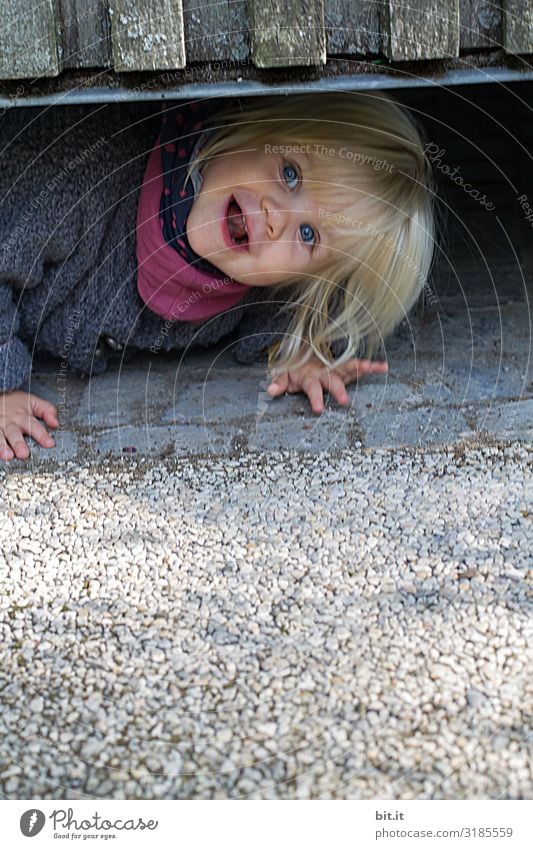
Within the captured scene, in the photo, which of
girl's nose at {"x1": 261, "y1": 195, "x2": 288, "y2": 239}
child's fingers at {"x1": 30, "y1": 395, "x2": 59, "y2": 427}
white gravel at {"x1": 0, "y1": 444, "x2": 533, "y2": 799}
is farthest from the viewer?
child's fingers at {"x1": 30, "y1": 395, "x2": 59, "y2": 427}

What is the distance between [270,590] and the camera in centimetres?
126

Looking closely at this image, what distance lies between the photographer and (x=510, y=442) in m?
1.63

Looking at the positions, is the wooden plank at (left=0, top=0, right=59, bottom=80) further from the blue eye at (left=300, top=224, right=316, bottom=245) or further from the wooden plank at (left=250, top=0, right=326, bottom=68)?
the blue eye at (left=300, top=224, right=316, bottom=245)

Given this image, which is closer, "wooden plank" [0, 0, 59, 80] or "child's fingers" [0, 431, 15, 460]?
"wooden plank" [0, 0, 59, 80]

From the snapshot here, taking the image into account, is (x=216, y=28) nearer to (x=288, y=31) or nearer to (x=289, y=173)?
(x=288, y=31)

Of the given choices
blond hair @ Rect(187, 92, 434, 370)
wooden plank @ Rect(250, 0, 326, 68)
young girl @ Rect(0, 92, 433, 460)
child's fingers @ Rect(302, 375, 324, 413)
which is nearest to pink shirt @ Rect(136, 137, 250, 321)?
young girl @ Rect(0, 92, 433, 460)

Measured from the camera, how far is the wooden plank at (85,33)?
1284 mm

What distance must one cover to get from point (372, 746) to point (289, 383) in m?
0.93

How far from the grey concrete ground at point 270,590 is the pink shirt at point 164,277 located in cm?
15

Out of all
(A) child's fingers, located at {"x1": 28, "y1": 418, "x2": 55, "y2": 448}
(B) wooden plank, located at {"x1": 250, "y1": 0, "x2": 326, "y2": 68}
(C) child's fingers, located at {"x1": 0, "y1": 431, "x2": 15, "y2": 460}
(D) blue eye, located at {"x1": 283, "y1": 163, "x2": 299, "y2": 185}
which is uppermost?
(B) wooden plank, located at {"x1": 250, "y1": 0, "x2": 326, "y2": 68}

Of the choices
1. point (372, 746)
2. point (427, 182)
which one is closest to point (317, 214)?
point (427, 182)

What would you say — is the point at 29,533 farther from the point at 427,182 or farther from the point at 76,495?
the point at 427,182

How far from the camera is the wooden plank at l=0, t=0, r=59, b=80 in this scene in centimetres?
127

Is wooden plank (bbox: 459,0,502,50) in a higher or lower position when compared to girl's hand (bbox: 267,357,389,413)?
higher
